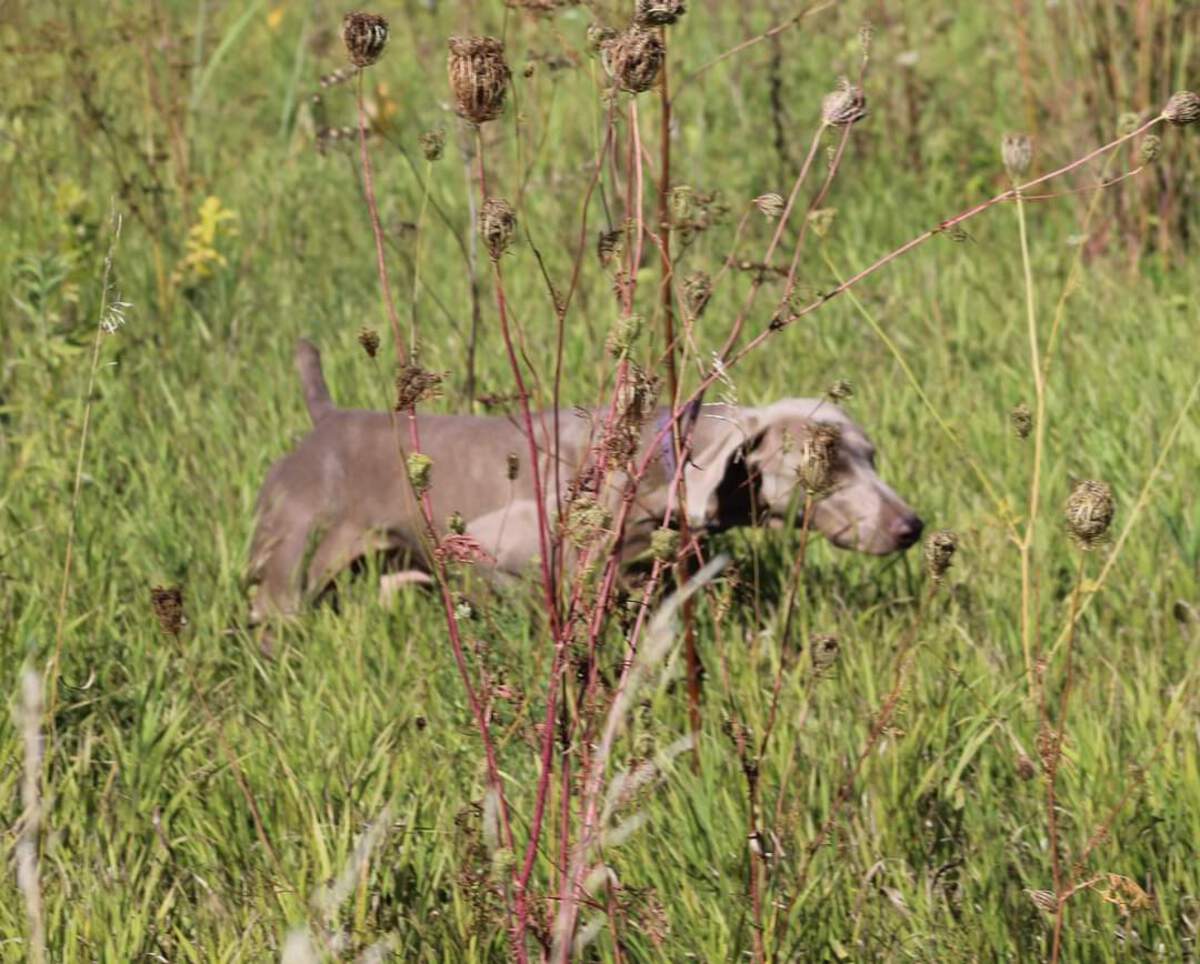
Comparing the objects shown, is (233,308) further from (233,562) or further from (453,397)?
(233,562)

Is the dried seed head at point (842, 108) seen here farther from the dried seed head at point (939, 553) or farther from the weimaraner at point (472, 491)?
the weimaraner at point (472, 491)

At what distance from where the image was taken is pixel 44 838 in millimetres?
2418

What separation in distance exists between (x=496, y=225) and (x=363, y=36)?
244mm

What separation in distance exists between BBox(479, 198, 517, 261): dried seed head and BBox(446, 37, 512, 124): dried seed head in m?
0.08

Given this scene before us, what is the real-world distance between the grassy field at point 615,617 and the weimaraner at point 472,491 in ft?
0.40

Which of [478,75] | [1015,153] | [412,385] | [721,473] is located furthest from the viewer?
[721,473]

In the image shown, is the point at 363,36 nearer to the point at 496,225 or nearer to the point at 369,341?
the point at 496,225

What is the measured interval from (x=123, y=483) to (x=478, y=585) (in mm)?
1017

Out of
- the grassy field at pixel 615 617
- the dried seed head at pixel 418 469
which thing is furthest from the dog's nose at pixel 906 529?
the dried seed head at pixel 418 469

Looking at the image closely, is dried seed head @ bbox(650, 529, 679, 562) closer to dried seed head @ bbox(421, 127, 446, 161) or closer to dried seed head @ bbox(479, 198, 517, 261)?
dried seed head @ bbox(479, 198, 517, 261)

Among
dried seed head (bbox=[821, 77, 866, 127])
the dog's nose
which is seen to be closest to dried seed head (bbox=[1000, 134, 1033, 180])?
dried seed head (bbox=[821, 77, 866, 127])

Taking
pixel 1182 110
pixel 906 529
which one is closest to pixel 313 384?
pixel 906 529

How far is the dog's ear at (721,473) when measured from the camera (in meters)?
3.16

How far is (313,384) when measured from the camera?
12.5 feet
